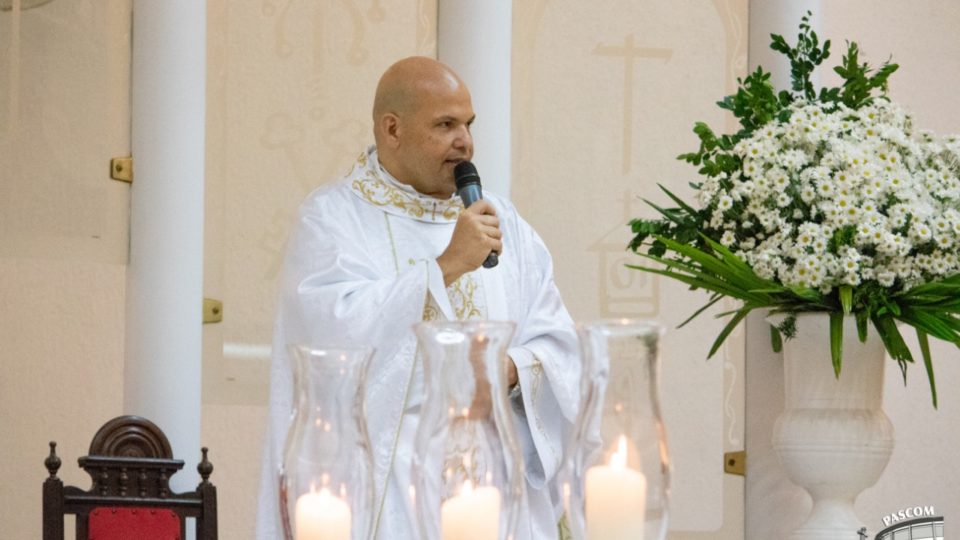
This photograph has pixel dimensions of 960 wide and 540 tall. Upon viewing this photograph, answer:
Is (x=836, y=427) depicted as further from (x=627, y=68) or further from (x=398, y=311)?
(x=627, y=68)

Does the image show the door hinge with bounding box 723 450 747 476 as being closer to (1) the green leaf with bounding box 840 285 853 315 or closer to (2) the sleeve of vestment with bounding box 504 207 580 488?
(1) the green leaf with bounding box 840 285 853 315

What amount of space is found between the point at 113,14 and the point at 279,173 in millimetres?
819

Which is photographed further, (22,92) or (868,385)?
(22,92)

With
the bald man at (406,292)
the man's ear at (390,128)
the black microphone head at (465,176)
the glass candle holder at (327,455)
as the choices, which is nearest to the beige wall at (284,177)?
the bald man at (406,292)

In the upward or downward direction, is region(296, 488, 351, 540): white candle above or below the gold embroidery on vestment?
below

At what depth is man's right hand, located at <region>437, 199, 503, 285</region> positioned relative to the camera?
303 centimetres

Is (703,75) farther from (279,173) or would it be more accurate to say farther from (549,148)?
(279,173)

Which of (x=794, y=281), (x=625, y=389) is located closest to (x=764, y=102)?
(x=794, y=281)

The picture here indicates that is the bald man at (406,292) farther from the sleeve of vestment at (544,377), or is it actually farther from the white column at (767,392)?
the white column at (767,392)

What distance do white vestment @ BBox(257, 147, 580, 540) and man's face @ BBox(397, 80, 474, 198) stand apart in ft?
0.62

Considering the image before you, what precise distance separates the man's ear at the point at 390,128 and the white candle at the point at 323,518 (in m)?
2.55

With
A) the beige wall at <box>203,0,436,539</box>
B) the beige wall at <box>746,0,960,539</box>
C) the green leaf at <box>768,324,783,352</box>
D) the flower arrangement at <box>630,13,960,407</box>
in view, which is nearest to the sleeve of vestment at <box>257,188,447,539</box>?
the flower arrangement at <box>630,13,960,407</box>

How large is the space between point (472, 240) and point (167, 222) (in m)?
2.34

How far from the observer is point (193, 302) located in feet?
17.4
